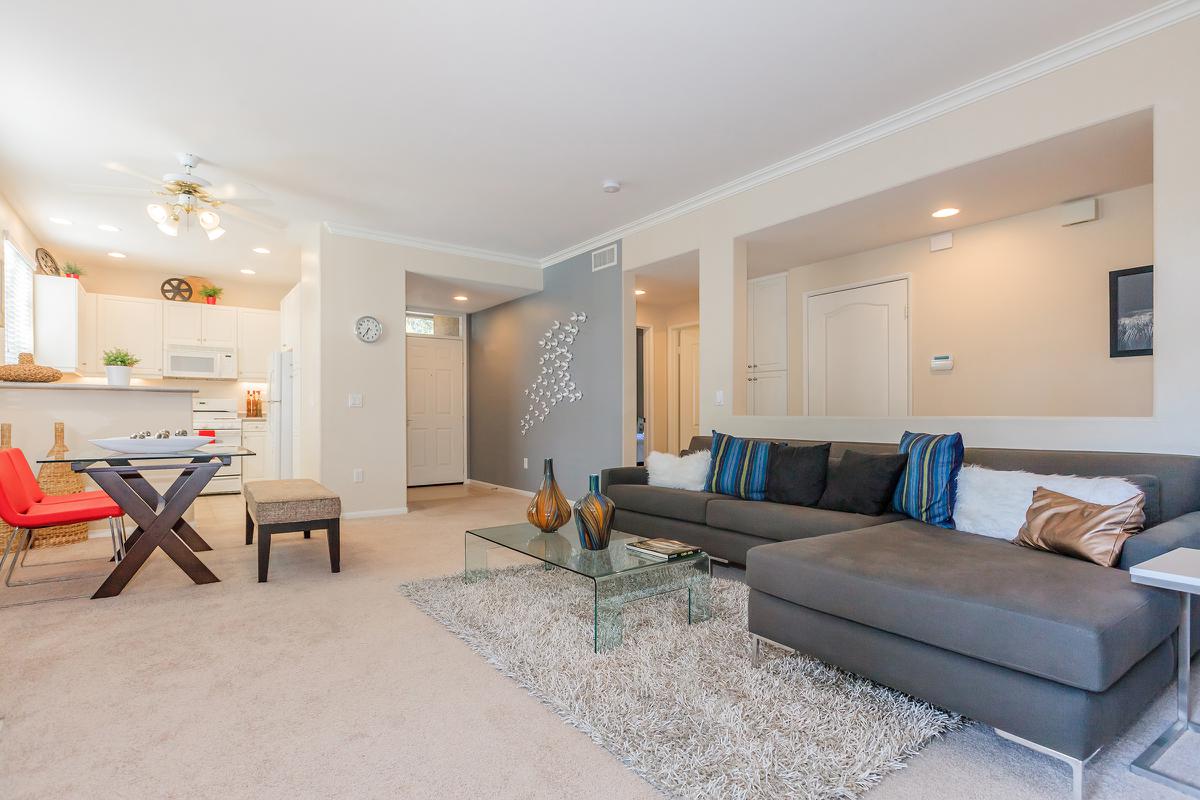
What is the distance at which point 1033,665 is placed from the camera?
1.53 meters

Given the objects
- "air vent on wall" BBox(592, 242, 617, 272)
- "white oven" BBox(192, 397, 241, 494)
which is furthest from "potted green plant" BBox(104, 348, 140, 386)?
"air vent on wall" BBox(592, 242, 617, 272)

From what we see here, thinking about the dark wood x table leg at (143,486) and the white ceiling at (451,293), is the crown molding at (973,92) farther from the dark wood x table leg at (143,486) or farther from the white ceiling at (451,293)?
the dark wood x table leg at (143,486)

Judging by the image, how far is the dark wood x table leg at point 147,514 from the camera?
3.12m

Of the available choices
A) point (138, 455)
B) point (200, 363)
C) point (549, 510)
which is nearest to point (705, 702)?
point (549, 510)

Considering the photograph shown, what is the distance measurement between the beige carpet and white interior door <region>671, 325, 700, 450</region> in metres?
4.80

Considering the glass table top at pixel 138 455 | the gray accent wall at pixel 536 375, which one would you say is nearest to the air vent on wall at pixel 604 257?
the gray accent wall at pixel 536 375

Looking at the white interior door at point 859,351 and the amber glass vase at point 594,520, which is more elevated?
the white interior door at point 859,351

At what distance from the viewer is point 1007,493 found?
2541 millimetres

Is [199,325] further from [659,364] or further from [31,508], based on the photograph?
[659,364]

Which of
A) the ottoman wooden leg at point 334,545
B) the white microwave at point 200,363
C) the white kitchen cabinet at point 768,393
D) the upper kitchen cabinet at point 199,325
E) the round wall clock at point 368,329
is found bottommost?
the ottoman wooden leg at point 334,545

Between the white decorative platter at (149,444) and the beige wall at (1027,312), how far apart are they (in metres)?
5.07

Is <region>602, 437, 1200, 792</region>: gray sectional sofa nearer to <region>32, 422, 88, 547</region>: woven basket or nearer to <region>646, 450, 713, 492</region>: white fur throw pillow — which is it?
<region>646, 450, 713, 492</region>: white fur throw pillow

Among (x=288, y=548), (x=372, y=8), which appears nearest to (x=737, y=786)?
(x=372, y=8)

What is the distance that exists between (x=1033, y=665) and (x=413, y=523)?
4.69 m
